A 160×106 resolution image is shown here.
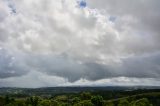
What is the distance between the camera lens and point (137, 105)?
197m
